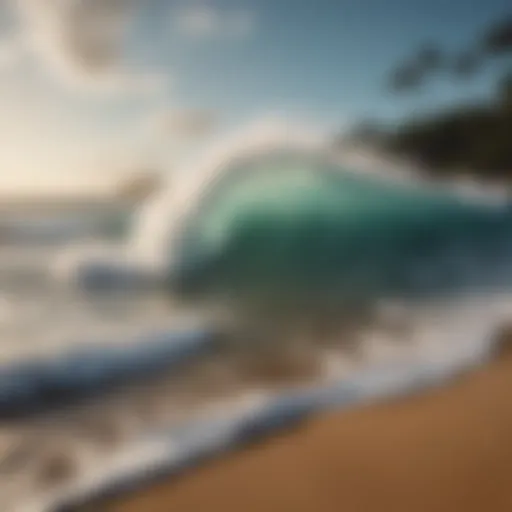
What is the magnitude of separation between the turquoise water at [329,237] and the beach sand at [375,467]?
158 millimetres

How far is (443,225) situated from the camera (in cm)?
96

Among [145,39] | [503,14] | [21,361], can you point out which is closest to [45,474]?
[21,361]

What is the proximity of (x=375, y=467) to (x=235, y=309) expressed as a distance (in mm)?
263

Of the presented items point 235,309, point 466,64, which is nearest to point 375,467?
point 235,309

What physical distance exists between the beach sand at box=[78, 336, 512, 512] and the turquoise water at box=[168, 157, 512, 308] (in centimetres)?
16

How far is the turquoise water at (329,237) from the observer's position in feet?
2.92

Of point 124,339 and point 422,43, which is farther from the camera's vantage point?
point 422,43

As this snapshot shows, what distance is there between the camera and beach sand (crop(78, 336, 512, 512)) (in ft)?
2.67

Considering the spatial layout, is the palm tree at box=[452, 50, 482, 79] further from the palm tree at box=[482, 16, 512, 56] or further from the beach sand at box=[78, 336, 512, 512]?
the beach sand at box=[78, 336, 512, 512]

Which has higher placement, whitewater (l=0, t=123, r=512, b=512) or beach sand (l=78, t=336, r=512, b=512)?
whitewater (l=0, t=123, r=512, b=512)

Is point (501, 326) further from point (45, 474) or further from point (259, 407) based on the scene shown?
point (45, 474)

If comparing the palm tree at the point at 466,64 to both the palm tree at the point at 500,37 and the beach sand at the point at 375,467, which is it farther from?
the beach sand at the point at 375,467

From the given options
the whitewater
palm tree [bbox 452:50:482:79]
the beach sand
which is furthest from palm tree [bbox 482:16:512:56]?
the beach sand

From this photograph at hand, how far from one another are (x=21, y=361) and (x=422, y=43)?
0.67 metres
